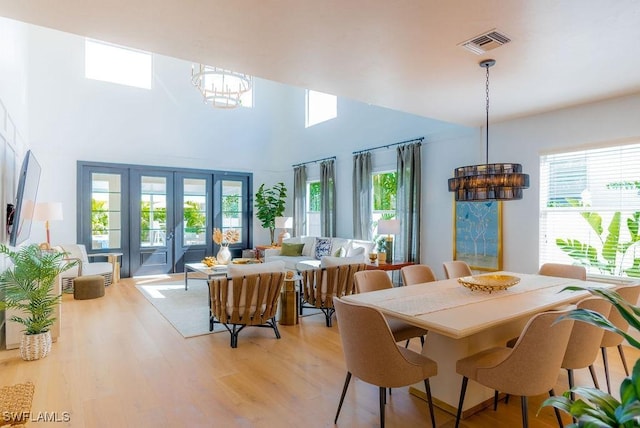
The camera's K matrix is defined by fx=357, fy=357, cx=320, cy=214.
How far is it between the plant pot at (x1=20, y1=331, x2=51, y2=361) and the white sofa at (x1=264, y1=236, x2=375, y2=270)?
140 inches

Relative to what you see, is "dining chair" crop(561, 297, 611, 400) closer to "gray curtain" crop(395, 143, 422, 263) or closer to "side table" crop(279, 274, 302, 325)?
"side table" crop(279, 274, 302, 325)

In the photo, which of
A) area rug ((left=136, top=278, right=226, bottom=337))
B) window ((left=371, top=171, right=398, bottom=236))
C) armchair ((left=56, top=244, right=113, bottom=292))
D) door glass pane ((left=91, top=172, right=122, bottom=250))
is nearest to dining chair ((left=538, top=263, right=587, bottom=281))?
window ((left=371, top=171, right=398, bottom=236))

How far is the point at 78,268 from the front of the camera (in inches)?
249

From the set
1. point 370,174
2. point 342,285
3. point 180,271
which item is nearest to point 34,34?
point 180,271

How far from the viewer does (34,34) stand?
21.4 feet

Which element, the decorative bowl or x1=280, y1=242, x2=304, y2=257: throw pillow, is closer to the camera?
the decorative bowl

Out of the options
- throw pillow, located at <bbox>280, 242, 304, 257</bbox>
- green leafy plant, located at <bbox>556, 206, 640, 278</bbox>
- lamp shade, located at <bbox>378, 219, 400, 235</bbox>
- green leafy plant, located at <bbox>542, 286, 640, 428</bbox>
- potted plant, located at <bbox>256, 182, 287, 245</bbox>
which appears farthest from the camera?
potted plant, located at <bbox>256, 182, 287, 245</bbox>

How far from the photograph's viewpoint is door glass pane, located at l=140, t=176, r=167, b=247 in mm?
7934

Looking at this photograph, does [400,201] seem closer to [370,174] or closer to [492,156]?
[370,174]

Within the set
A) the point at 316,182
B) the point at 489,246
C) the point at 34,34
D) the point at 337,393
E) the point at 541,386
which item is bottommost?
the point at 337,393

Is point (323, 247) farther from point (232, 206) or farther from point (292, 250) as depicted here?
point (232, 206)

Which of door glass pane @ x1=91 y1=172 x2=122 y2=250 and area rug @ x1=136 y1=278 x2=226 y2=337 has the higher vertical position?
door glass pane @ x1=91 y1=172 x2=122 y2=250

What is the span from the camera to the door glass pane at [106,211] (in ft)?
24.3

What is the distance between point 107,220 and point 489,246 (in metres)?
7.34
